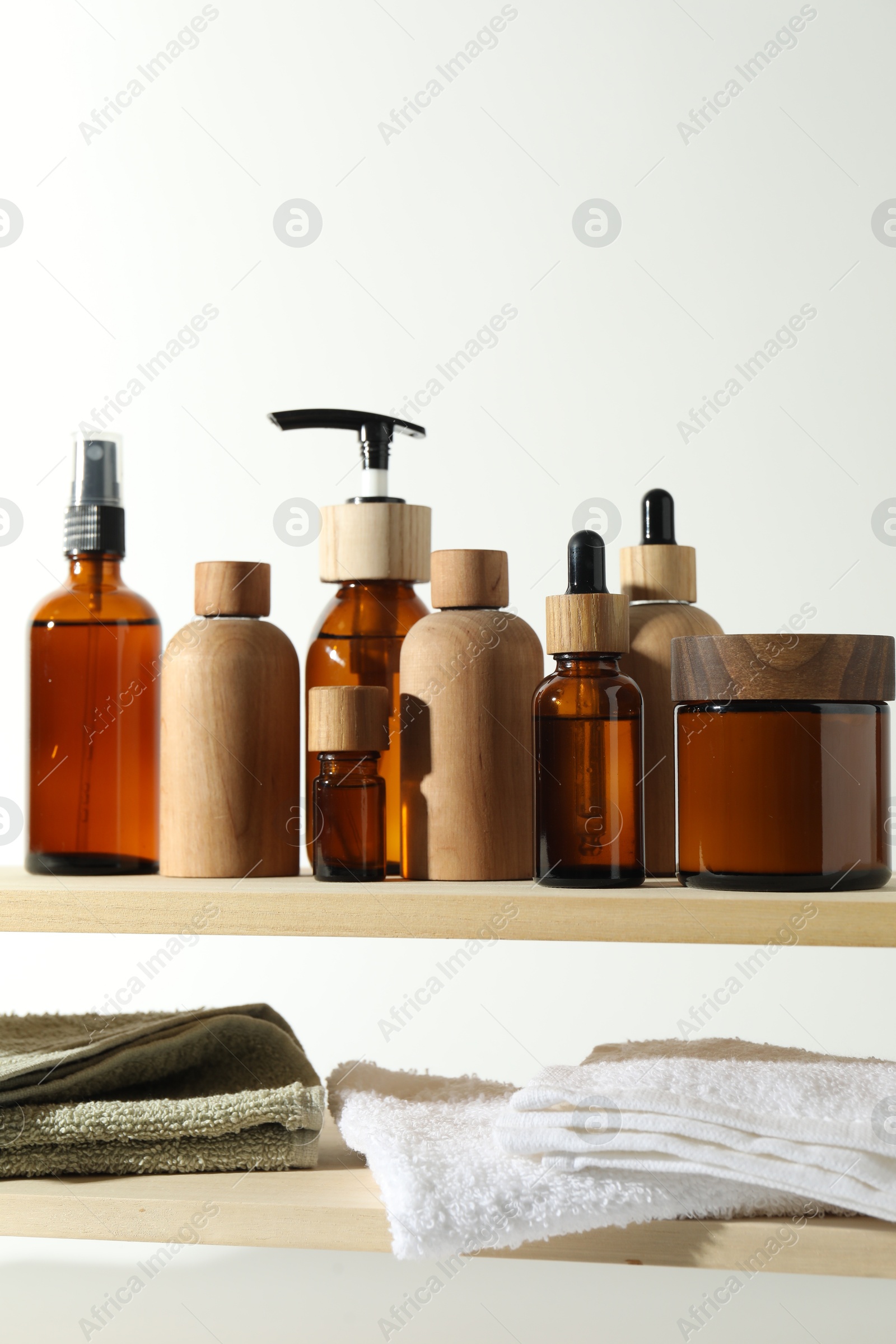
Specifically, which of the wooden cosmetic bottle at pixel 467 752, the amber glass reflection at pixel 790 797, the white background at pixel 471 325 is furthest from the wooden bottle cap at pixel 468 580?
the white background at pixel 471 325

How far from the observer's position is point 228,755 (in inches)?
24.9

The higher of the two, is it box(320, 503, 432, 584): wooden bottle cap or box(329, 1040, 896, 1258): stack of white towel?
box(320, 503, 432, 584): wooden bottle cap

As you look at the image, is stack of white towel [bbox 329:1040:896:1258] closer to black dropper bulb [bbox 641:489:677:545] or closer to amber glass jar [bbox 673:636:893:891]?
amber glass jar [bbox 673:636:893:891]

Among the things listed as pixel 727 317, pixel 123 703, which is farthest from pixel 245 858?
pixel 727 317

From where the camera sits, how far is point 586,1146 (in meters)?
0.54

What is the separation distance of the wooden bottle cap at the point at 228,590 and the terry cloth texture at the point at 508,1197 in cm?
27

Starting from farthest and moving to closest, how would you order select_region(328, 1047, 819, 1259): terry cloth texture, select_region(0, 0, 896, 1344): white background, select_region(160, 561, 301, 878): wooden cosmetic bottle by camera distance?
select_region(0, 0, 896, 1344): white background, select_region(160, 561, 301, 878): wooden cosmetic bottle, select_region(328, 1047, 819, 1259): terry cloth texture

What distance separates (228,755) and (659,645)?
0.72 feet

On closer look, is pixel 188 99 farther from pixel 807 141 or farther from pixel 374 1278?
pixel 374 1278

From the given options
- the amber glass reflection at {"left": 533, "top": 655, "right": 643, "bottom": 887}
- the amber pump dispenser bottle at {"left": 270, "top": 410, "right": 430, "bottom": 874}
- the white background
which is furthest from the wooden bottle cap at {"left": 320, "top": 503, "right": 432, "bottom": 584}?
the white background

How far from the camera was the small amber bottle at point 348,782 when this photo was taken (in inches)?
23.8

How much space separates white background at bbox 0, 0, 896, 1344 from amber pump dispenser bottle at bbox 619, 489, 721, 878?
359mm

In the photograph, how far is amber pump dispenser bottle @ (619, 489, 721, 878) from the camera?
2.10 ft

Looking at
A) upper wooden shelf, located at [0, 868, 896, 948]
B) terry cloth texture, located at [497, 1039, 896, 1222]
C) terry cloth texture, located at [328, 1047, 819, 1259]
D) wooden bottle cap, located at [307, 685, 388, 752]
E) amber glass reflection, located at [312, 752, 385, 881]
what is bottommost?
terry cloth texture, located at [328, 1047, 819, 1259]
